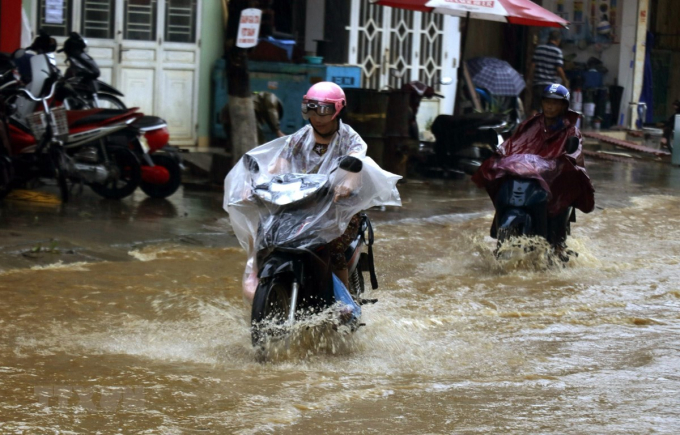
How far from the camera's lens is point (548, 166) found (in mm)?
8055

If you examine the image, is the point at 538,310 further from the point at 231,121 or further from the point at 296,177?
the point at 231,121

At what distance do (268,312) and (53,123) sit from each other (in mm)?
5186

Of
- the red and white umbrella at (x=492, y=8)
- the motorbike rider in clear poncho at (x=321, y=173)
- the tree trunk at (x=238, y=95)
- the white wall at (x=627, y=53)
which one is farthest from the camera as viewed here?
the white wall at (x=627, y=53)

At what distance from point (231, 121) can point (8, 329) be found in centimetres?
575

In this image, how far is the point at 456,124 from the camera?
13.3 meters

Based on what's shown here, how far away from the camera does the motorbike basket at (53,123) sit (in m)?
9.23

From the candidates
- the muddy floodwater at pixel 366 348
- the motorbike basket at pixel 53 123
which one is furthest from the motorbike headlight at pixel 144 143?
the muddy floodwater at pixel 366 348

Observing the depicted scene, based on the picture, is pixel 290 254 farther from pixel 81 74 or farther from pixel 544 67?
pixel 544 67

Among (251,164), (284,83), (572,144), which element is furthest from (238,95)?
(251,164)

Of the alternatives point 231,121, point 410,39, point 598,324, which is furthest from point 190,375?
point 410,39

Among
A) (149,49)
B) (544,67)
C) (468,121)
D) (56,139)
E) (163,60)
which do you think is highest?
(544,67)

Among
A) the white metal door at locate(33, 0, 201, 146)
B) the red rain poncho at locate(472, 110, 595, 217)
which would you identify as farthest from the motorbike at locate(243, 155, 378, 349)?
the white metal door at locate(33, 0, 201, 146)

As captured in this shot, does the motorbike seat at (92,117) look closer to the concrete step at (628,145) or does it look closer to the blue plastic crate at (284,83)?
the blue plastic crate at (284,83)

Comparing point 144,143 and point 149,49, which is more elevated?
point 149,49
